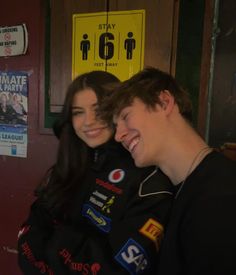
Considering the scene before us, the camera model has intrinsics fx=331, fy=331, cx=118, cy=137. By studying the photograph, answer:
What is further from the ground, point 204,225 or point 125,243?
point 204,225

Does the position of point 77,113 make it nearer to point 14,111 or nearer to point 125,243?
point 125,243

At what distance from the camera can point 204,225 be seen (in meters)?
0.68

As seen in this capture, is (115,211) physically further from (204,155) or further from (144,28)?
(144,28)

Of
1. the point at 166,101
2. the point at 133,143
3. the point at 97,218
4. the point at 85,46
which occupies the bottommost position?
the point at 97,218

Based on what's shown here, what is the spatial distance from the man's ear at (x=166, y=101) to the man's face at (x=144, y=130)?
0.6 inches

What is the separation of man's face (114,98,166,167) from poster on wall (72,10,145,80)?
31.0 inches

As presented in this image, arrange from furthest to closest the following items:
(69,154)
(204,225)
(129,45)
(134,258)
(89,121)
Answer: (129,45) < (69,154) < (89,121) < (134,258) < (204,225)

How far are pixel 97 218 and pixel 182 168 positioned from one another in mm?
300

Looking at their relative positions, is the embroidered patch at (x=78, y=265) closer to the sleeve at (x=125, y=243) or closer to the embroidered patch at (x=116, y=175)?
the sleeve at (x=125, y=243)

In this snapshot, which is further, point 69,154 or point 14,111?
point 14,111

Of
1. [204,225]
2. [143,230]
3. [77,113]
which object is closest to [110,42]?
[77,113]

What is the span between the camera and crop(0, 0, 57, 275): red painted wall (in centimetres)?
185

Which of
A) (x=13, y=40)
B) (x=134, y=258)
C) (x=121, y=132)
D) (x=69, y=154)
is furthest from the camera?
(x=13, y=40)

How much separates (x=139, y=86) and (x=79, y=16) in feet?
3.18
